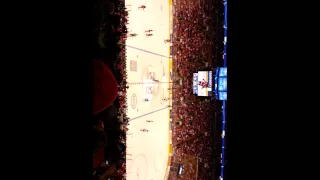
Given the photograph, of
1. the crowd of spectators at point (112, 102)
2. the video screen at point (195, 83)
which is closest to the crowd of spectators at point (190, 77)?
the video screen at point (195, 83)

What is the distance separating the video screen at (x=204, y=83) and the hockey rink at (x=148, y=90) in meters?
0.68

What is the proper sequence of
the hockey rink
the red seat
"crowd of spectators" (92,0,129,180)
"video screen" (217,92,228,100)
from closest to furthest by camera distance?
the red seat, "crowd of spectators" (92,0,129,180), the hockey rink, "video screen" (217,92,228,100)

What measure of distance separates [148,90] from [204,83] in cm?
115

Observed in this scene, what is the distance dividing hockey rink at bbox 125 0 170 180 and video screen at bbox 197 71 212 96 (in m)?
0.68

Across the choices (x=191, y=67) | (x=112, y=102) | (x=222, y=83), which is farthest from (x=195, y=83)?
(x=112, y=102)

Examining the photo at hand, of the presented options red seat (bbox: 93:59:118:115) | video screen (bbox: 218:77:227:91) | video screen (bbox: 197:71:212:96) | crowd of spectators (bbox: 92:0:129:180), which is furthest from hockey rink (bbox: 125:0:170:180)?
red seat (bbox: 93:59:118:115)

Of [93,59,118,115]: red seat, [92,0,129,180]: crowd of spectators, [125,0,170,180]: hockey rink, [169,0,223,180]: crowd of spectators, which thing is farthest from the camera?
[169,0,223,180]: crowd of spectators

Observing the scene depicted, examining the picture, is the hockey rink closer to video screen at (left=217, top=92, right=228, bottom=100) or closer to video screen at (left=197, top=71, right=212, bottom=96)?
video screen at (left=197, top=71, right=212, bottom=96)

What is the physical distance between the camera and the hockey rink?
4238mm

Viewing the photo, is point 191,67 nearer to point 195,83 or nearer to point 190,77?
point 190,77

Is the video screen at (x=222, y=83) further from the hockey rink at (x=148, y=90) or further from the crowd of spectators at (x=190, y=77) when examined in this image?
the hockey rink at (x=148, y=90)

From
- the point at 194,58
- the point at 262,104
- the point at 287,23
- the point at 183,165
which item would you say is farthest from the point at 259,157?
the point at 194,58

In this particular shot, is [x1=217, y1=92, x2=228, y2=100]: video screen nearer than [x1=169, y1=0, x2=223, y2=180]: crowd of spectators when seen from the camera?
Yes

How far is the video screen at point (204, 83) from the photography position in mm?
5104
